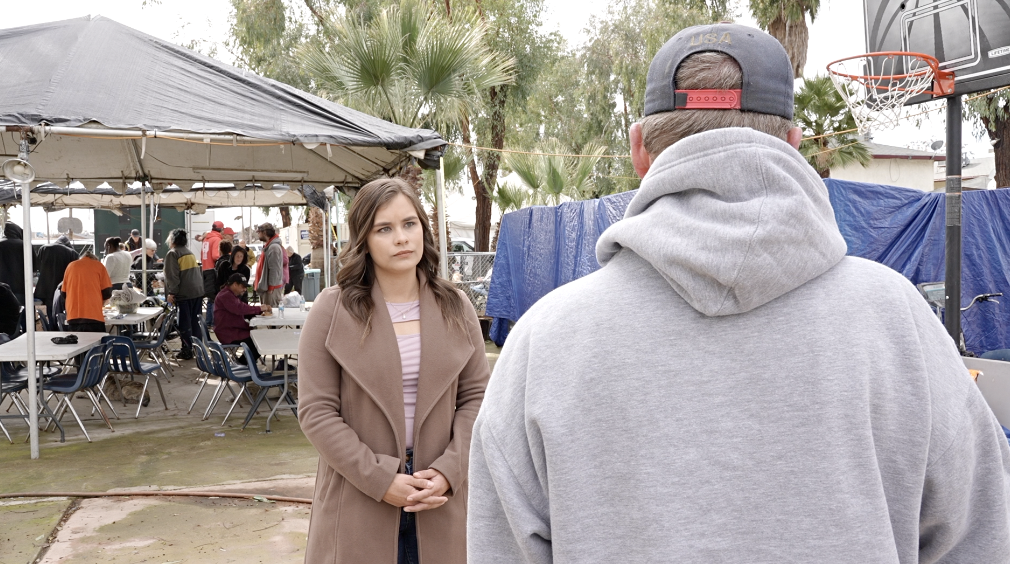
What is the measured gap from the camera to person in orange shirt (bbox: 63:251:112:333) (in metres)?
8.67

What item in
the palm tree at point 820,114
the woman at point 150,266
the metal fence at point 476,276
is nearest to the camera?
the metal fence at point 476,276

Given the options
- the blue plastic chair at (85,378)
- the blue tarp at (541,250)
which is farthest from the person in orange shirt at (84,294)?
the blue tarp at (541,250)

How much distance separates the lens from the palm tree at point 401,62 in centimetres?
1091

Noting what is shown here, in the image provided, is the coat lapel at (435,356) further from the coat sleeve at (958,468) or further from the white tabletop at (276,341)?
the white tabletop at (276,341)

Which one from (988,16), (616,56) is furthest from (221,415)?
(616,56)

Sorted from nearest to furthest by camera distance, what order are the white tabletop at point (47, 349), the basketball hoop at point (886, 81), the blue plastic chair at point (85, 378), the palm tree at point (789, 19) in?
the basketball hoop at point (886, 81), the white tabletop at point (47, 349), the blue plastic chair at point (85, 378), the palm tree at point (789, 19)

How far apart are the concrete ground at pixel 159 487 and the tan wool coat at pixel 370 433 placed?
8.45ft

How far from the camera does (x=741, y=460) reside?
2.98 feet

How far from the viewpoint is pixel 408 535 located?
2.28 m

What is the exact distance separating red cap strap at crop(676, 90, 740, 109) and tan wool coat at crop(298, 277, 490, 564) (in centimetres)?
140

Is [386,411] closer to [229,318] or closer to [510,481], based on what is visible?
[510,481]

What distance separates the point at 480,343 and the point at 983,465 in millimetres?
1661

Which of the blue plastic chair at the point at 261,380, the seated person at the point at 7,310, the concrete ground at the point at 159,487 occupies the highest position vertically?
the seated person at the point at 7,310

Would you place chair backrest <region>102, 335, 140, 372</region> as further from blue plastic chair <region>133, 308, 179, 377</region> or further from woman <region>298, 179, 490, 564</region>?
woman <region>298, 179, 490, 564</region>
